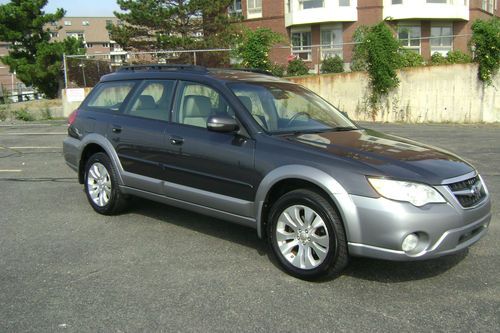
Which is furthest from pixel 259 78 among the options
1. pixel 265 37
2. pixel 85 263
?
pixel 265 37

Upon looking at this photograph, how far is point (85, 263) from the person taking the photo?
4.58 metres

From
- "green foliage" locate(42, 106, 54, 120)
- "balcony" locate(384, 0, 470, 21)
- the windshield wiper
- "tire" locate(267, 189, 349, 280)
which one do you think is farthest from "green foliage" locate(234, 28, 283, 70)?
"tire" locate(267, 189, 349, 280)

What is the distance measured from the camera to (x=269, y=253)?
4.81 meters

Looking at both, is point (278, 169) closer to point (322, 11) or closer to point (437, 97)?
point (437, 97)

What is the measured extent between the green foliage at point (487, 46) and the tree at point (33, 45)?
19.8 meters

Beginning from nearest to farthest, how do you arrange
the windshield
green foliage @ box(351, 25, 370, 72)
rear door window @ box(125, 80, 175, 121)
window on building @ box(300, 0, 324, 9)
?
1. the windshield
2. rear door window @ box(125, 80, 175, 121)
3. green foliage @ box(351, 25, 370, 72)
4. window on building @ box(300, 0, 324, 9)

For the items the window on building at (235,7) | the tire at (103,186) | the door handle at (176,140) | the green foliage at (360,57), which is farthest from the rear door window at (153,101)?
the window on building at (235,7)

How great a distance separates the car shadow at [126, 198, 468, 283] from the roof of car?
159cm

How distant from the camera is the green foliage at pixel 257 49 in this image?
20.6 metres

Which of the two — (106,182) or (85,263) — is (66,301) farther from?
(106,182)

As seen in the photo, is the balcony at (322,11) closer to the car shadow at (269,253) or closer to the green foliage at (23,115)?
the green foliage at (23,115)

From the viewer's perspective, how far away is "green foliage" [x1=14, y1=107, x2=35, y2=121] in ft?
74.3

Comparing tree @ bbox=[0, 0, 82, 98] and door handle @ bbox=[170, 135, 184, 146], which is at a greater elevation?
tree @ bbox=[0, 0, 82, 98]

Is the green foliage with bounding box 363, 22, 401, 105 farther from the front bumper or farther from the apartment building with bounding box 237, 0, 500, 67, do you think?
the front bumper
